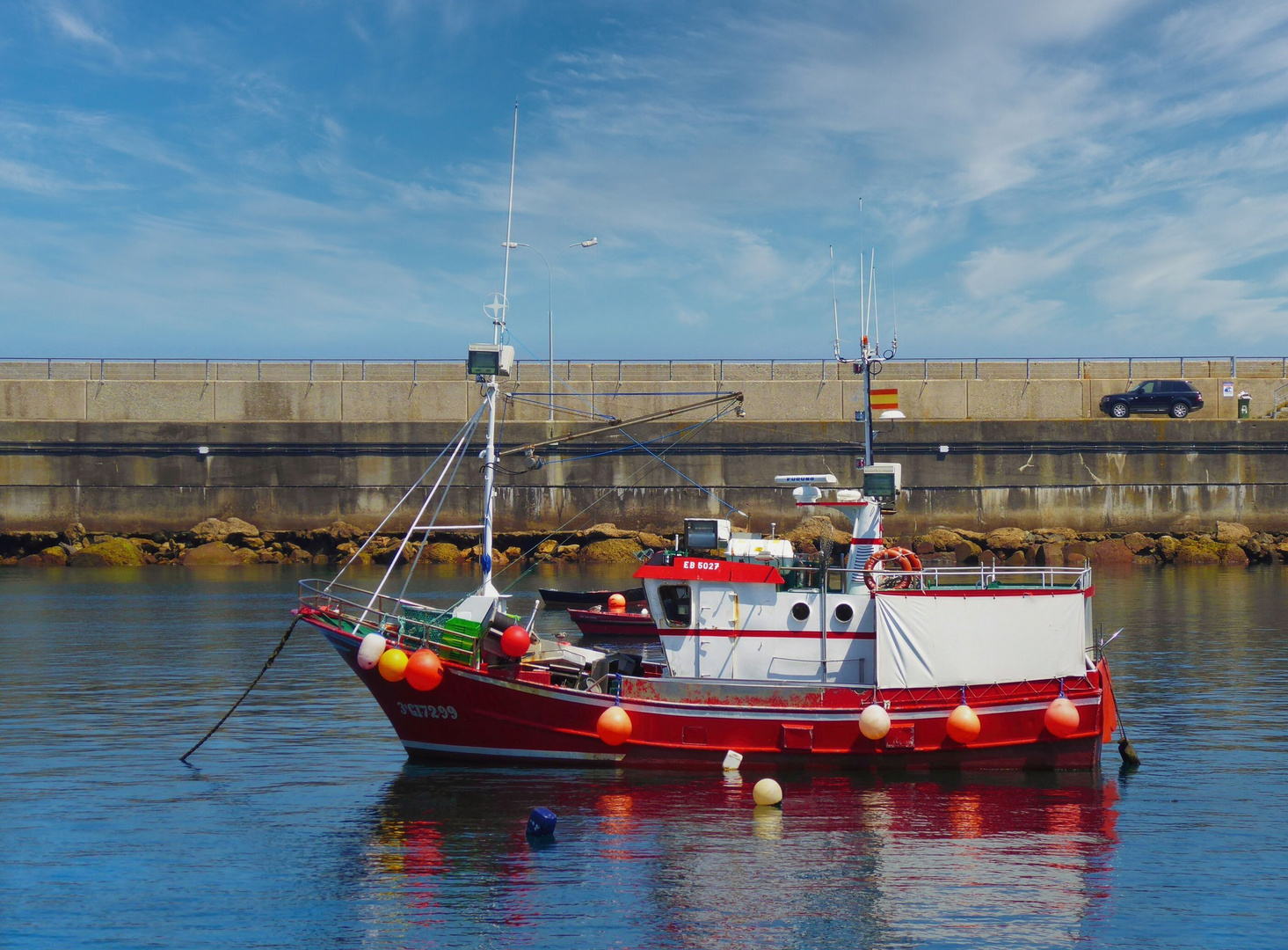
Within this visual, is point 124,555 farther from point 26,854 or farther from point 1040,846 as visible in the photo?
point 1040,846

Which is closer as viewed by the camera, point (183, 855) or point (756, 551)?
point (183, 855)

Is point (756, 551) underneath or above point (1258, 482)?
underneath

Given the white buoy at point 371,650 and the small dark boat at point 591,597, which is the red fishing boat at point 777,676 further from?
the small dark boat at point 591,597

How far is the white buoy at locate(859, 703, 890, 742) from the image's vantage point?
17.6 meters

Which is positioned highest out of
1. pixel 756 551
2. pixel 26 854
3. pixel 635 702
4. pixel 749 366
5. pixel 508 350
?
pixel 749 366

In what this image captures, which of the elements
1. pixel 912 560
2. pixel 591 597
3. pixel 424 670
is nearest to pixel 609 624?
pixel 591 597

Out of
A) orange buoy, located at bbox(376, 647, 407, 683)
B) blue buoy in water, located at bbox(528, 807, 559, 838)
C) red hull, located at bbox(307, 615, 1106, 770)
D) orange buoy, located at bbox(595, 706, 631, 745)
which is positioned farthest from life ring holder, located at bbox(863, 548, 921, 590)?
orange buoy, located at bbox(376, 647, 407, 683)

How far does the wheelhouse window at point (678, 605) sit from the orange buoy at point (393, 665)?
421 centimetres

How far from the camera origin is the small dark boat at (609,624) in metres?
34.9

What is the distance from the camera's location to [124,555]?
55.1 metres

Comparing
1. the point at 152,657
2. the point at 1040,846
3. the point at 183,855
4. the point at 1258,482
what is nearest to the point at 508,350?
the point at 183,855

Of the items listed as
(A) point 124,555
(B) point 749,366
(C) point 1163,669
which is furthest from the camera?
(B) point 749,366

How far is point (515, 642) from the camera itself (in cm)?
1805

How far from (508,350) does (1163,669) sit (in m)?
18.3
